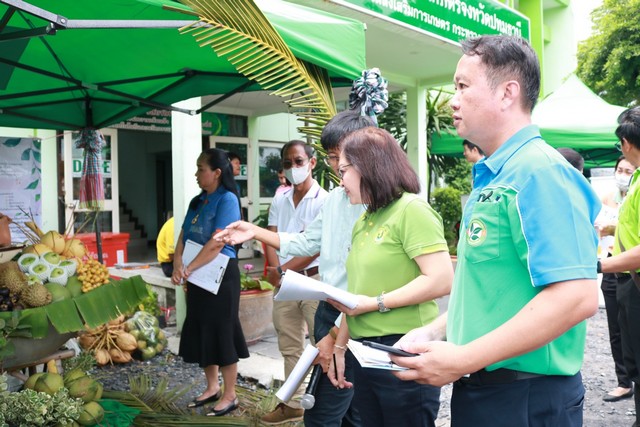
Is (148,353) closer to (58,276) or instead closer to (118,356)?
(118,356)

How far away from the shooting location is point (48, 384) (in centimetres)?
310

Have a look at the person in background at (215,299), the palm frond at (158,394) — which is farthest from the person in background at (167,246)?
the person in background at (215,299)

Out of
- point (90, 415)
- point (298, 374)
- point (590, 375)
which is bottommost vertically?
point (590, 375)

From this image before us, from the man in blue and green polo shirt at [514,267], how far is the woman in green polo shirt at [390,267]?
1.74 feet

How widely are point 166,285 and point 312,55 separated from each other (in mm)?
4284

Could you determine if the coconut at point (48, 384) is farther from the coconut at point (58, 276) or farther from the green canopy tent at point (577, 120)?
the green canopy tent at point (577, 120)

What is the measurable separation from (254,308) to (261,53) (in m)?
3.52

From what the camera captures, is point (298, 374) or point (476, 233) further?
point (298, 374)

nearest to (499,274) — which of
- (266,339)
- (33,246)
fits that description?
(33,246)

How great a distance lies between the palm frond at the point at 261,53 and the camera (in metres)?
2.71

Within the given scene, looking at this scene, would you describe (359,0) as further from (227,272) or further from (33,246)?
(33,246)

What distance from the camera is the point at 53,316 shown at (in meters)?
2.82

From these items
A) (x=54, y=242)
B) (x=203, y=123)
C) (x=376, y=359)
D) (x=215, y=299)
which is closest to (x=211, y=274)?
(x=215, y=299)

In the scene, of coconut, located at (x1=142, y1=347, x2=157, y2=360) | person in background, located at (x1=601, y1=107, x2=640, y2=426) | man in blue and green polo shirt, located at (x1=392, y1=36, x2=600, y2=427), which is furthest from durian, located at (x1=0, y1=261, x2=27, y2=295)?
person in background, located at (x1=601, y1=107, x2=640, y2=426)
